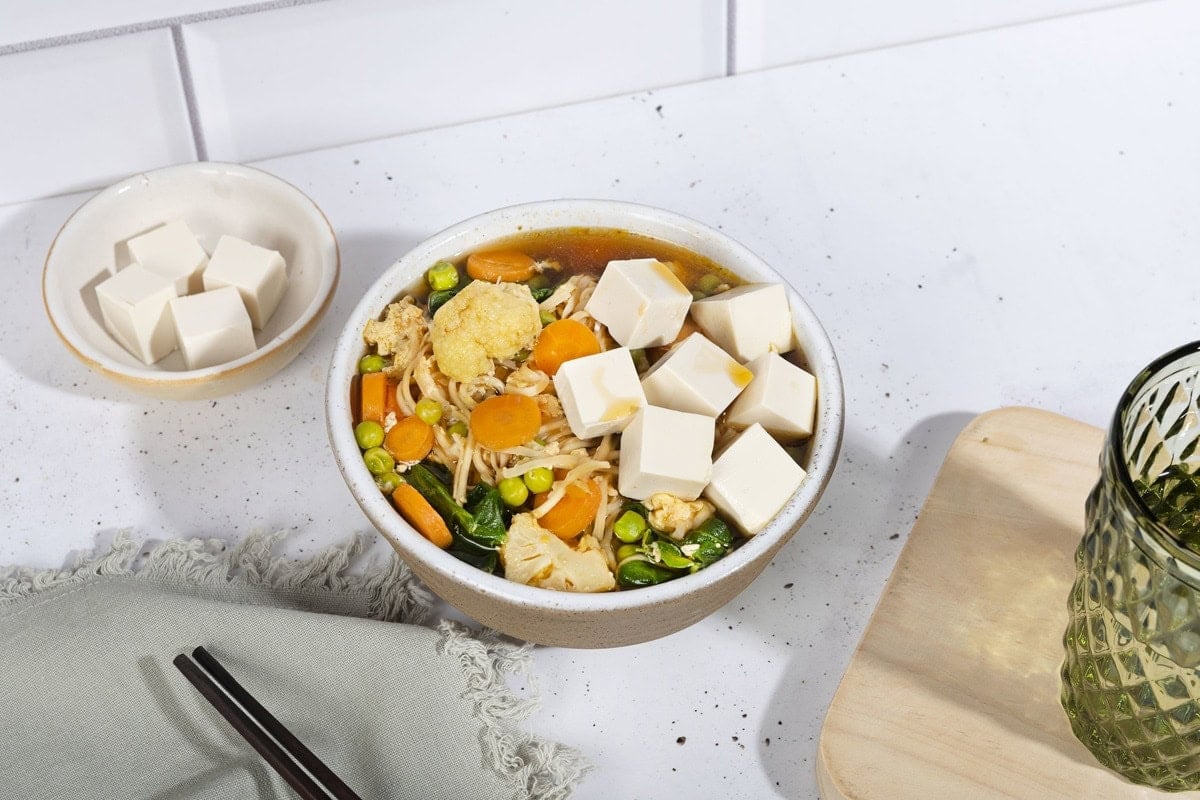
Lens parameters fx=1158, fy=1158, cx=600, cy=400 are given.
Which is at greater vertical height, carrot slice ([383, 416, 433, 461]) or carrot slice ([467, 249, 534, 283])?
carrot slice ([467, 249, 534, 283])

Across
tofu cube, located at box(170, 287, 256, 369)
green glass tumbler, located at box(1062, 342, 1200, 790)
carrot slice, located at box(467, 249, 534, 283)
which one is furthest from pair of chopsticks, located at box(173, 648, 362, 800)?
green glass tumbler, located at box(1062, 342, 1200, 790)

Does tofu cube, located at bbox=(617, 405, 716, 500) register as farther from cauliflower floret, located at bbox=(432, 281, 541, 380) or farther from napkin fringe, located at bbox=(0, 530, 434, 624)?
napkin fringe, located at bbox=(0, 530, 434, 624)

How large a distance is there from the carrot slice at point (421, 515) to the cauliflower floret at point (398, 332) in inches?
7.4

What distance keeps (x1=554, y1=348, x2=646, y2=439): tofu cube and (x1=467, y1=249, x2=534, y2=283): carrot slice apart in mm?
227

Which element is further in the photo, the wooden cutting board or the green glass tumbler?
the wooden cutting board

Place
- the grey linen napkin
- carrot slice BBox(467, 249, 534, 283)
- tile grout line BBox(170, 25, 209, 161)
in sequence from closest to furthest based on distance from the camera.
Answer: the grey linen napkin
carrot slice BBox(467, 249, 534, 283)
tile grout line BBox(170, 25, 209, 161)

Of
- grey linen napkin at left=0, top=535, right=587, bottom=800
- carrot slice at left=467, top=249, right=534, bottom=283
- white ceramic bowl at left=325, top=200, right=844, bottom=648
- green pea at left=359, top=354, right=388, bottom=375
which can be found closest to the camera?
white ceramic bowl at left=325, top=200, right=844, bottom=648

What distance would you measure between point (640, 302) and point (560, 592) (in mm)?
392

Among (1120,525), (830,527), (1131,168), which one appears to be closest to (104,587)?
(830,527)

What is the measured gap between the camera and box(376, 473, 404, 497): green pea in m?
1.40

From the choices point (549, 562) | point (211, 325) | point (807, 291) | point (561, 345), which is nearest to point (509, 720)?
point (549, 562)

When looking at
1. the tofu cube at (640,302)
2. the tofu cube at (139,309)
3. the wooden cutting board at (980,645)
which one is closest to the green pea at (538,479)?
the tofu cube at (640,302)

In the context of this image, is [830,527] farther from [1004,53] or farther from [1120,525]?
[1004,53]

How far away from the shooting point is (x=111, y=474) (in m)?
1.72
